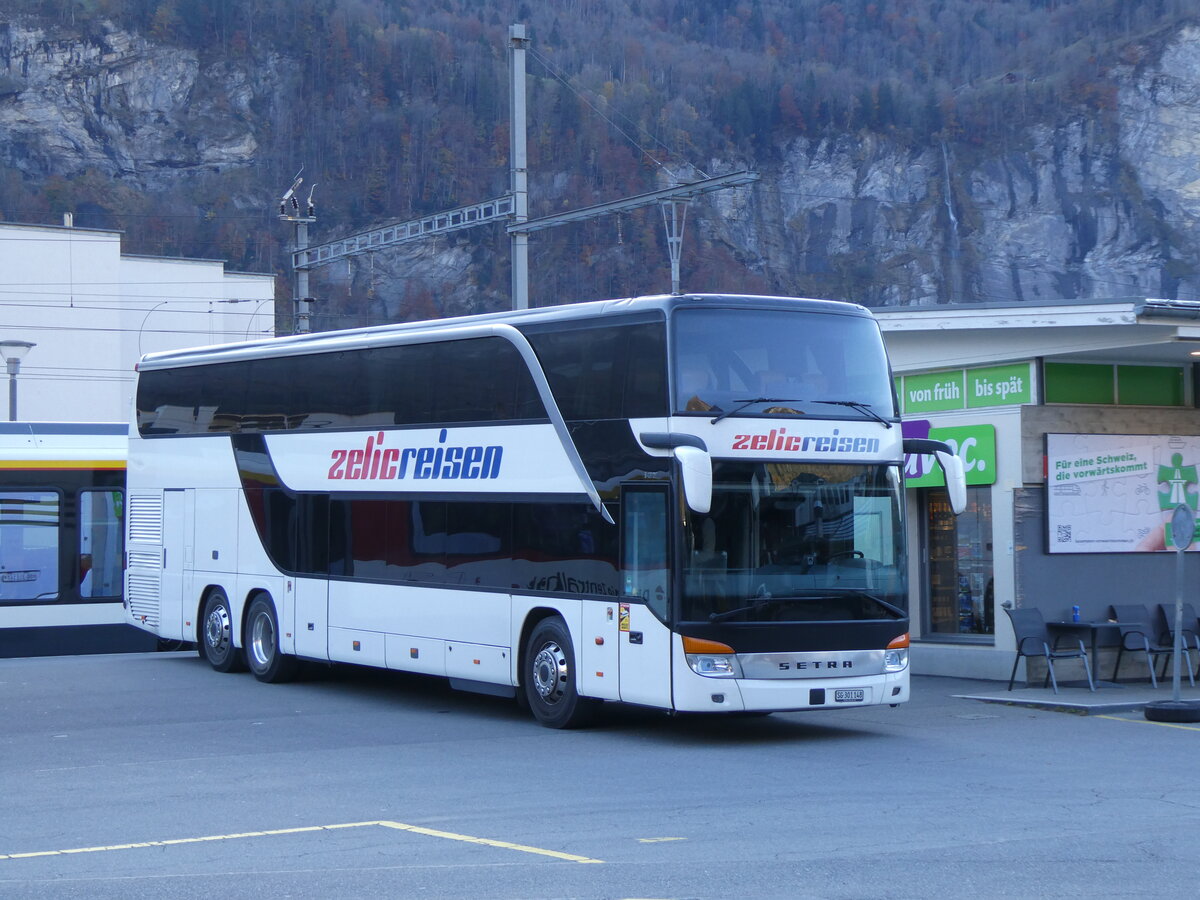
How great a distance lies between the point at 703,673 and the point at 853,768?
1.50 m

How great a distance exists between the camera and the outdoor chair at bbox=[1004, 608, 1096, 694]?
686 inches

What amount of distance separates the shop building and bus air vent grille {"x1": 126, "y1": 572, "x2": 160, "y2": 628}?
9729 mm

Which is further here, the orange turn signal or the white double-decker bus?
the white double-decker bus

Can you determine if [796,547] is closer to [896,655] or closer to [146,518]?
[896,655]

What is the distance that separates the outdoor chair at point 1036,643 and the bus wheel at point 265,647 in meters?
8.16

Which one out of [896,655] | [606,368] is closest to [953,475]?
Answer: [896,655]

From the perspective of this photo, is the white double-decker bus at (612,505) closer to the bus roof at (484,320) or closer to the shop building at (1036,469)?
the bus roof at (484,320)

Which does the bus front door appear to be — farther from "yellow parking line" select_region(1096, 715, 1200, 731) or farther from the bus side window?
"yellow parking line" select_region(1096, 715, 1200, 731)

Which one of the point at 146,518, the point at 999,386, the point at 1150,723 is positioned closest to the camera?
the point at 1150,723

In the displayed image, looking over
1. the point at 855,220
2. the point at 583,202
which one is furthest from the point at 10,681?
the point at 855,220

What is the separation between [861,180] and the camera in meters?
121

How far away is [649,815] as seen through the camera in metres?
9.84

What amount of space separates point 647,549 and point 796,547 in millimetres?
1249

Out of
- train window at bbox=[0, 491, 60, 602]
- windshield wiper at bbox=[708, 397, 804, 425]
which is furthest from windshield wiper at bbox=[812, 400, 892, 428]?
train window at bbox=[0, 491, 60, 602]
